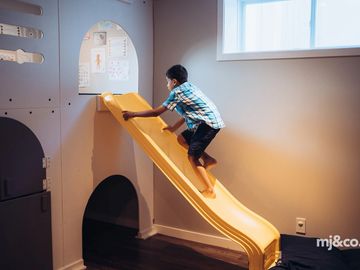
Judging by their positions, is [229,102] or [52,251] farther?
[229,102]

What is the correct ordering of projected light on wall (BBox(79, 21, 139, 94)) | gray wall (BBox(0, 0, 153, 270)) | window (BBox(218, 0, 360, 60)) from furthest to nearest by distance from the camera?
projected light on wall (BBox(79, 21, 139, 94))
window (BBox(218, 0, 360, 60))
gray wall (BBox(0, 0, 153, 270))

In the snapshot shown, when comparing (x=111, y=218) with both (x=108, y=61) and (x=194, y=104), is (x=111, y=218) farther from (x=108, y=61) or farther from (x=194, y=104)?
(x=194, y=104)

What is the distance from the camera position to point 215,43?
12.0ft

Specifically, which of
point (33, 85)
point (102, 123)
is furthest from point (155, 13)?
point (33, 85)

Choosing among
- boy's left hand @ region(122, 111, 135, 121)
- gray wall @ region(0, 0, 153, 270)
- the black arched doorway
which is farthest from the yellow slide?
the black arched doorway

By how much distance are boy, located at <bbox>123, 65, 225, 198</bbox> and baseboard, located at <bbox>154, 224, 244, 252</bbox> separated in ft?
2.91

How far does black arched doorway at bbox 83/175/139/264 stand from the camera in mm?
3805

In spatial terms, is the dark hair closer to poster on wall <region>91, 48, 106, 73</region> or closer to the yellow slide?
the yellow slide

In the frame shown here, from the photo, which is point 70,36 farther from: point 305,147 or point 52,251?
point 305,147

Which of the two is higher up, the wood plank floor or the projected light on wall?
the projected light on wall

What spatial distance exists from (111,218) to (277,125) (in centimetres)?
216

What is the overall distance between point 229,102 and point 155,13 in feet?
3.97

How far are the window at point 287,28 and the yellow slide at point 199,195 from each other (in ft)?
3.24

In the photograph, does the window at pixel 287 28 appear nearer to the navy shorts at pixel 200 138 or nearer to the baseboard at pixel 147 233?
the navy shorts at pixel 200 138
